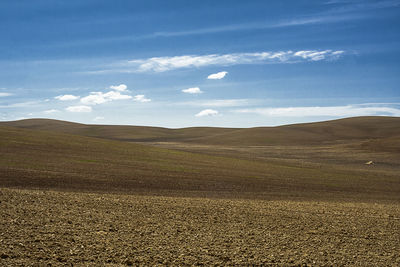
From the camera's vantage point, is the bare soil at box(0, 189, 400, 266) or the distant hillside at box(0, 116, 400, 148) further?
the distant hillside at box(0, 116, 400, 148)

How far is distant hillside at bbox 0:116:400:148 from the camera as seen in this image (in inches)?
3664

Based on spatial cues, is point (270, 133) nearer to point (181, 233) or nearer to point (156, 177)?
point (156, 177)

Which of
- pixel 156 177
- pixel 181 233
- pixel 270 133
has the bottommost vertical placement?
pixel 156 177

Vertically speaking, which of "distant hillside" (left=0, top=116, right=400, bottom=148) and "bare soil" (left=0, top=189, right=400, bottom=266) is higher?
"distant hillside" (left=0, top=116, right=400, bottom=148)

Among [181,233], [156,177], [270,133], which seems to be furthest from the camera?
[270,133]

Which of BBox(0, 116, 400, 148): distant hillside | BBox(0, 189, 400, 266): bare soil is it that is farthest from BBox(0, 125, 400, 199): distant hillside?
BBox(0, 116, 400, 148): distant hillside

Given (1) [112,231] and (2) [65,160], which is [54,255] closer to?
(1) [112,231]

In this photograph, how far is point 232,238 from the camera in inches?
446

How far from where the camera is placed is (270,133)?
10569 centimetres

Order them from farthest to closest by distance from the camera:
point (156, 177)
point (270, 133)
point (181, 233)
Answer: point (270, 133)
point (156, 177)
point (181, 233)

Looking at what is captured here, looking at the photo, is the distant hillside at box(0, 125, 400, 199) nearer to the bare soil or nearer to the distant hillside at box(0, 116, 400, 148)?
the bare soil

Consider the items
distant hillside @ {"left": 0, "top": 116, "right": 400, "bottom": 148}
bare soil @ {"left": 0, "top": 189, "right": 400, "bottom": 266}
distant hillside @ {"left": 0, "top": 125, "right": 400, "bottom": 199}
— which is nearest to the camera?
bare soil @ {"left": 0, "top": 189, "right": 400, "bottom": 266}

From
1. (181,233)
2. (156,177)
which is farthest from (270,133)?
(181,233)

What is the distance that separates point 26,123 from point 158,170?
128383mm
